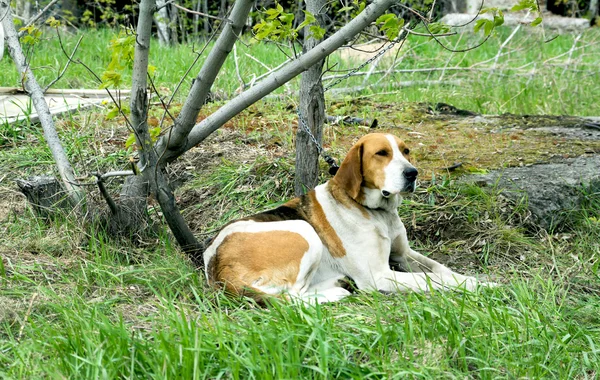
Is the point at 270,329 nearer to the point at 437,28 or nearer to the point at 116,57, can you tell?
the point at 116,57

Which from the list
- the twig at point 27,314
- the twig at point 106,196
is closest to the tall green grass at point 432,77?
the twig at point 106,196

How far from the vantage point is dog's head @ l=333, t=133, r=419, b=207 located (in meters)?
4.35

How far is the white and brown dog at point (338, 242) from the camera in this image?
4227 millimetres

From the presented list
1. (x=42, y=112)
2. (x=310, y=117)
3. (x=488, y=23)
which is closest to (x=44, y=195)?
(x=42, y=112)

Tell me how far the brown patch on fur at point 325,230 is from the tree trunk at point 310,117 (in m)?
0.74

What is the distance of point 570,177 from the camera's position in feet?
18.3

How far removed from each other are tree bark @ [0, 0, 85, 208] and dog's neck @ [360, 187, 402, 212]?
2036 millimetres

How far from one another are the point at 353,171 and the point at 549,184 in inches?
71.8

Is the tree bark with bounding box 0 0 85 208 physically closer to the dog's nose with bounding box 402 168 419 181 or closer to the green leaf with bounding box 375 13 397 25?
the dog's nose with bounding box 402 168 419 181

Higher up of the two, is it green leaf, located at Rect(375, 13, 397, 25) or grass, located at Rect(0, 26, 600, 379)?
green leaf, located at Rect(375, 13, 397, 25)

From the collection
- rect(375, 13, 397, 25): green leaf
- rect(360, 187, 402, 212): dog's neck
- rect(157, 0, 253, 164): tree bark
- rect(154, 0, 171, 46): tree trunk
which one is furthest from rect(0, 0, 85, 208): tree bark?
rect(154, 0, 171, 46): tree trunk

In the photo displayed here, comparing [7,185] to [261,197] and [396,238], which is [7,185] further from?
[396,238]

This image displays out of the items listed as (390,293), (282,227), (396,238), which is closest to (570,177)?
(396,238)

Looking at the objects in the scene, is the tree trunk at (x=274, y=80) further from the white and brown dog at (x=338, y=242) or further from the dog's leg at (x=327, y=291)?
the dog's leg at (x=327, y=291)
